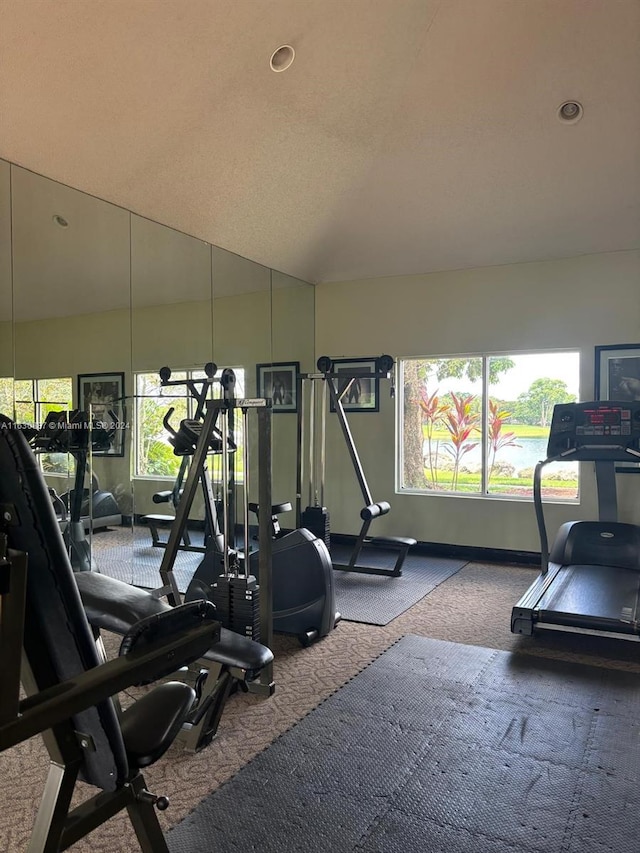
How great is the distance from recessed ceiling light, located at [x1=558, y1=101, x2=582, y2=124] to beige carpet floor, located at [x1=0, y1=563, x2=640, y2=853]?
333 cm

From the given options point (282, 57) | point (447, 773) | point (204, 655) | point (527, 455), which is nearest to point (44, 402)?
point (204, 655)

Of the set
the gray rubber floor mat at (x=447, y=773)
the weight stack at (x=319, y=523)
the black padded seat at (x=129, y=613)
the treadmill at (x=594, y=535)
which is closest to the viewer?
the gray rubber floor mat at (x=447, y=773)

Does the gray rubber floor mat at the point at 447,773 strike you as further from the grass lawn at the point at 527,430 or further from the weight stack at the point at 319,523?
the grass lawn at the point at 527,430

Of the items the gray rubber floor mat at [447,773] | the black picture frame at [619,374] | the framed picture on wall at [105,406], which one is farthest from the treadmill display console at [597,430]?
the framed picture on wall at [105,406]

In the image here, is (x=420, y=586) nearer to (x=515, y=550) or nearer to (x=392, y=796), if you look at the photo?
(x=515, y=550)

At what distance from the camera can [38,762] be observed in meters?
2.60

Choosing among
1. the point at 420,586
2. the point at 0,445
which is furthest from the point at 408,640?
the point at 0,445

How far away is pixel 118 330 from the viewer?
446cm

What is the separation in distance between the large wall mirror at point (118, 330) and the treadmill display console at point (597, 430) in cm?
264

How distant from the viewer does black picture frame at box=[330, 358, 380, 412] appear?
21.3 feet

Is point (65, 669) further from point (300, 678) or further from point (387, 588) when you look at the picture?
point (387, 588)

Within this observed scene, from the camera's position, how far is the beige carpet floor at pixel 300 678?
2.27 metres

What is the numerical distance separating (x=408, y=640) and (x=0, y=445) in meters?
3.18

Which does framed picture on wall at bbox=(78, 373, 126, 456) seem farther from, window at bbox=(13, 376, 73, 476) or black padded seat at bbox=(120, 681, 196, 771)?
black padded seat at bbox=(120, 681, 196, 771)
